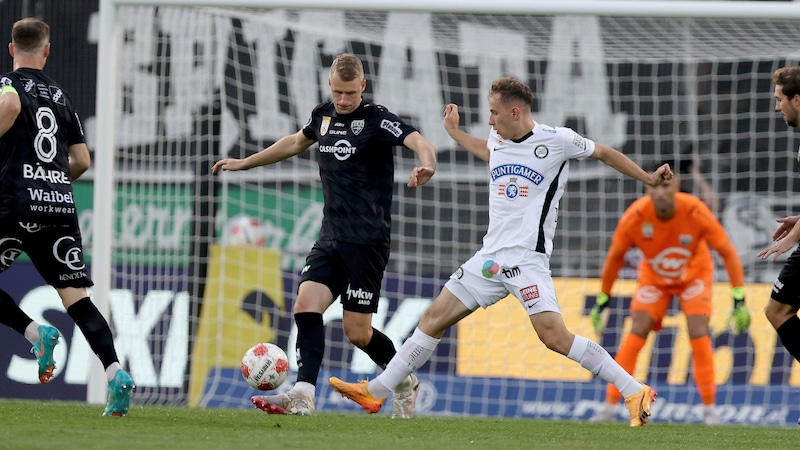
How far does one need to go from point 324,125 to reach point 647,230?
10.5ft

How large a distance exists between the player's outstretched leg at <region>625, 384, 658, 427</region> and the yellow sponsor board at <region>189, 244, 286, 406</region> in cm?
478

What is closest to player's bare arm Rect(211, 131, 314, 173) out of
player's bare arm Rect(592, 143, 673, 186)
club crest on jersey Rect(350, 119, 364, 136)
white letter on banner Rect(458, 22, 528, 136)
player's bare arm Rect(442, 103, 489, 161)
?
club crest on jersey Rect(350, 119, 364, 136)

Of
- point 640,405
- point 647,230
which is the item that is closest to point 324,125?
point 640,405

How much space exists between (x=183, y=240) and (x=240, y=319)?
1962 millimetres

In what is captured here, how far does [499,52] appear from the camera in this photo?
40.9 ft

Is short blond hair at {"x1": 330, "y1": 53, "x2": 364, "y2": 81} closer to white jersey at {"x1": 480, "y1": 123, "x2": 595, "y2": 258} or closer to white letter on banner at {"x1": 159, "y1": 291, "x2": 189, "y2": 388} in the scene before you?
white jersey at {"x1": 480, "y1": 123, "x2": 595, "y2": 258}

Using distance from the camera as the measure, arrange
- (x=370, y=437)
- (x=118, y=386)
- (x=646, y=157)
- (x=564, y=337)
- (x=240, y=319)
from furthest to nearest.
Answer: (x=646, y=157) → (x=240, y=319) → (x=564, y=337) → (x=118, y=386) → (x=370, y=437)

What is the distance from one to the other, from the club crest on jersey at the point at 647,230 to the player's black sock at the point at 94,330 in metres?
4.42

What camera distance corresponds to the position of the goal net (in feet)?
34.5

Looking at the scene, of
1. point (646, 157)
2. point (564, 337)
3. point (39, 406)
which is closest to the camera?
point (564, 337)

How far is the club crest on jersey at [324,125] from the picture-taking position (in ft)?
23.0

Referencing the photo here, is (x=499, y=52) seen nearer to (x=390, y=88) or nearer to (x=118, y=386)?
(x=390, y=88)

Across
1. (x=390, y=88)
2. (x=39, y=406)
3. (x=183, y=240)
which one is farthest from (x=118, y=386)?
(x=390, y=88)

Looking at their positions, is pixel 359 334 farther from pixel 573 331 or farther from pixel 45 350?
pixel 573 331
